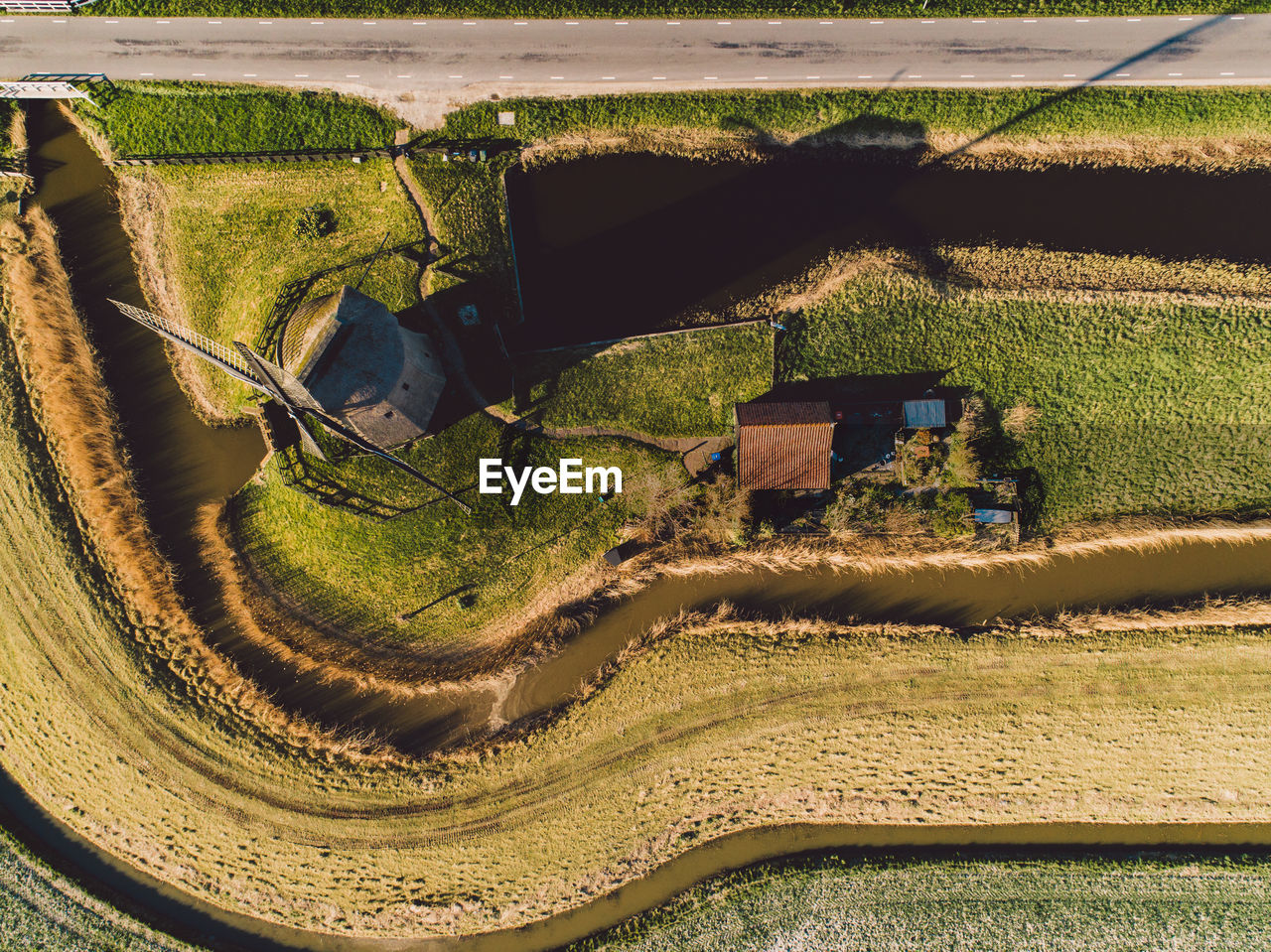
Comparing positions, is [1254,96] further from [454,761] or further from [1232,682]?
[454,761]

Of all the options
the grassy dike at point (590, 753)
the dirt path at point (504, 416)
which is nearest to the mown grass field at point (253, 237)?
the dirt path at point (504, 416)

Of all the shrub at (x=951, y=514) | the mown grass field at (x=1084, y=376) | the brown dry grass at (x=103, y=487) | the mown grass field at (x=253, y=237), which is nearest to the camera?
the shrub at (x=951, y=514)

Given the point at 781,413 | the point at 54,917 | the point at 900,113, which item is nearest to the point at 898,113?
the point at 900,113

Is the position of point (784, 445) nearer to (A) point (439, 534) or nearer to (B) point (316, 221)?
(A) point (439, 534)

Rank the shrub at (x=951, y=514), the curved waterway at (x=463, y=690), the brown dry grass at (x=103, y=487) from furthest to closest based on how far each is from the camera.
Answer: the brown dry grass at (x=103, y=487) < the curved waterway at (x=463, y=690) < the shrub at (x=951, y=514)

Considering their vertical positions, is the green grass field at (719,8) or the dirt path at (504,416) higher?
the green grass field at (719,8)

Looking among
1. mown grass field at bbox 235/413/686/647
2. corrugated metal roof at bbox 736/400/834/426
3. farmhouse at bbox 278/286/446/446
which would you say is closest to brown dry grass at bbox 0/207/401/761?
mown grass field at bbox 235/413/686/647

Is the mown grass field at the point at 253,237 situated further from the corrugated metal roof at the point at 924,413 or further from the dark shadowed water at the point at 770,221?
the corrugated metal roof at the point at 924,413

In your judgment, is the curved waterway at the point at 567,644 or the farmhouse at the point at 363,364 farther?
the curved waterway at the point at 567,644
